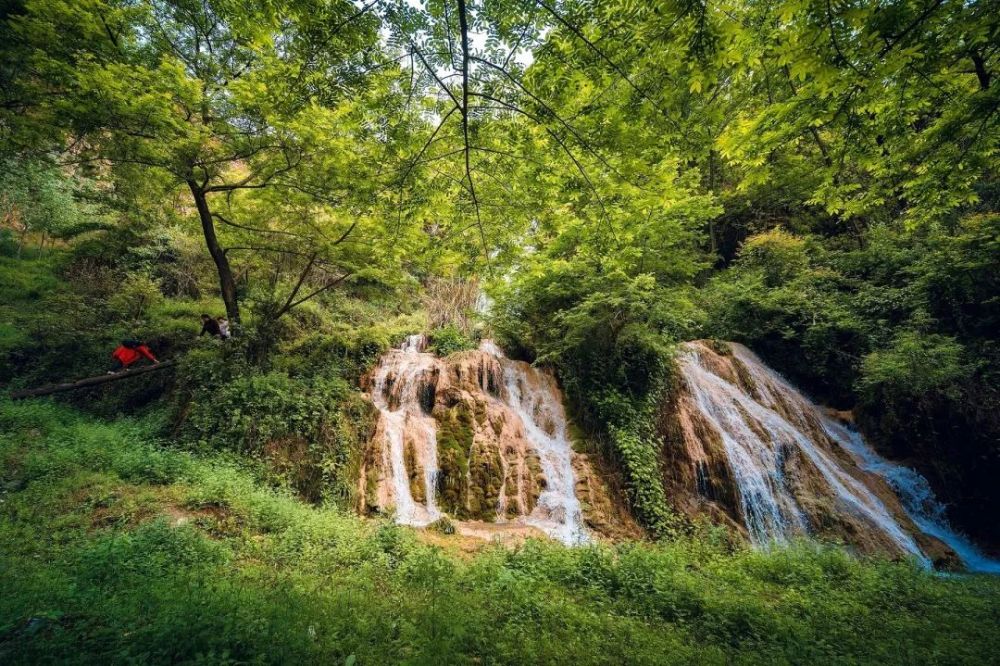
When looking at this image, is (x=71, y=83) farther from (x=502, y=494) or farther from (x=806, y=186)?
(x=806, y=186)

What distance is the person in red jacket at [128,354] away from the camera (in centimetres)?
948

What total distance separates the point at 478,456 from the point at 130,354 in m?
9.05

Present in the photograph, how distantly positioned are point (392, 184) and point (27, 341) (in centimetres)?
1263

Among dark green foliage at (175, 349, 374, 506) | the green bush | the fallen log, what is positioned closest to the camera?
dark green foliage at (175, 349, 374, 506)

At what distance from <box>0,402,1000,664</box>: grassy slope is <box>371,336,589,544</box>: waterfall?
5.21 feet

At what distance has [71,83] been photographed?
5.48 m

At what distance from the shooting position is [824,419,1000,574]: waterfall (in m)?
8.52

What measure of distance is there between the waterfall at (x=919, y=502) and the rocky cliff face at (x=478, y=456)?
23.9ft

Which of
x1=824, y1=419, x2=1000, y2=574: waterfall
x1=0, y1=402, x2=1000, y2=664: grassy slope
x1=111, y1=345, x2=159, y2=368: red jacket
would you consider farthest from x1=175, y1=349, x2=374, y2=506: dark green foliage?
x1=824, y1=419, x2=1000, y2=574: waterfall

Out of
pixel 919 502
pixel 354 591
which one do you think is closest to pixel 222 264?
pixel 354 591

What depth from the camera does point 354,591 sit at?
13.4 ft

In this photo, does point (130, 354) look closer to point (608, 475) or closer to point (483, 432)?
point (483, 432)

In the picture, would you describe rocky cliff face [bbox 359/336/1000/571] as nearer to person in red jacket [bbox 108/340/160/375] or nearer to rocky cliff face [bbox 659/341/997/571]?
rocky cliff face [bbox 659/341/997/571]

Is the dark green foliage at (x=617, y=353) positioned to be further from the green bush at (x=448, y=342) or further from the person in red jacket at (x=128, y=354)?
the person in red jacket at (x=128, y=354)
